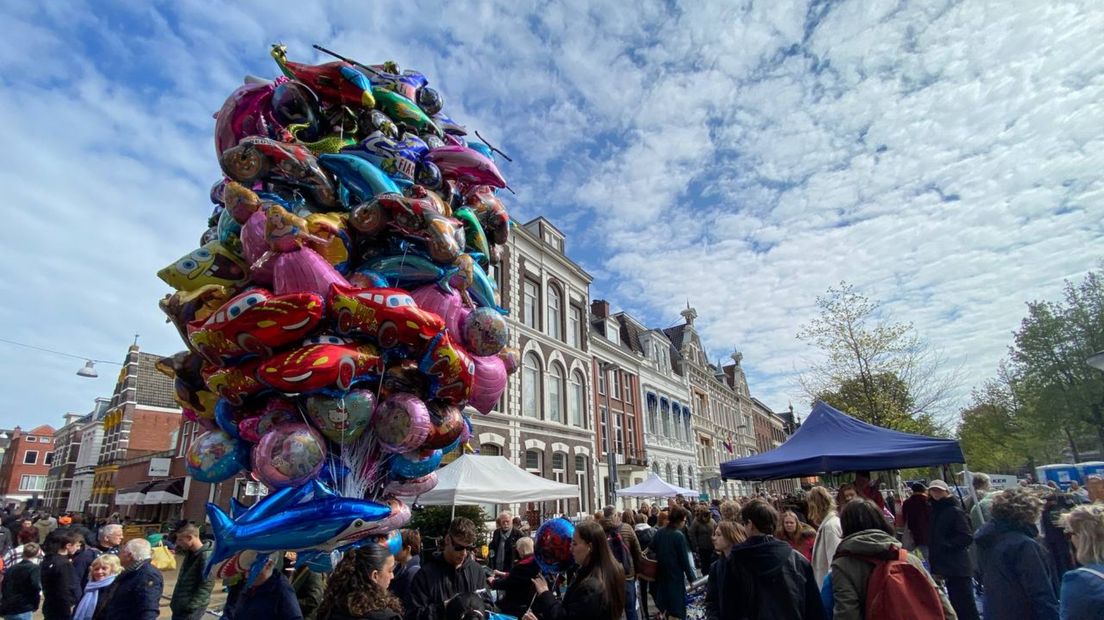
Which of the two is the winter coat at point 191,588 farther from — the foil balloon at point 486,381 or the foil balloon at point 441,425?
the foil balloon at point 486,381

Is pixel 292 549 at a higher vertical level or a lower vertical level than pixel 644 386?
lower

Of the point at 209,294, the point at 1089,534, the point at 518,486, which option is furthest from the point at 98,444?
the point at 1089,534

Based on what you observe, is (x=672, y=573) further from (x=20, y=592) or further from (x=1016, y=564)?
(x=20, y=592)

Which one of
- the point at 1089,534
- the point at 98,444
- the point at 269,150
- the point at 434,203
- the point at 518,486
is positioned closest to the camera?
the point at 1089,534

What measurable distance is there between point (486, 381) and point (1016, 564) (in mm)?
4348

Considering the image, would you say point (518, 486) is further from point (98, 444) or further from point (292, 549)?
point (98, 444)

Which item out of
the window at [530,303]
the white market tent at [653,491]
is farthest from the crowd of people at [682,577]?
the window at [530,303]

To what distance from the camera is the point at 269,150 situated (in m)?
4.25

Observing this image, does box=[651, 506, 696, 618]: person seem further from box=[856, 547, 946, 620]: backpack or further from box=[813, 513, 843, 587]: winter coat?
box=[856, 547, 946, 620]: backpack

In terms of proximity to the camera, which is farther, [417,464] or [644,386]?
[644,386]

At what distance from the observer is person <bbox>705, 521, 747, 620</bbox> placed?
3516 mm

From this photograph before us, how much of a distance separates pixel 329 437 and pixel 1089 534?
4799 mm

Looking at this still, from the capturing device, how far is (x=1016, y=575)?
13.4 feet

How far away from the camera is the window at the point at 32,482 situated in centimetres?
5797
